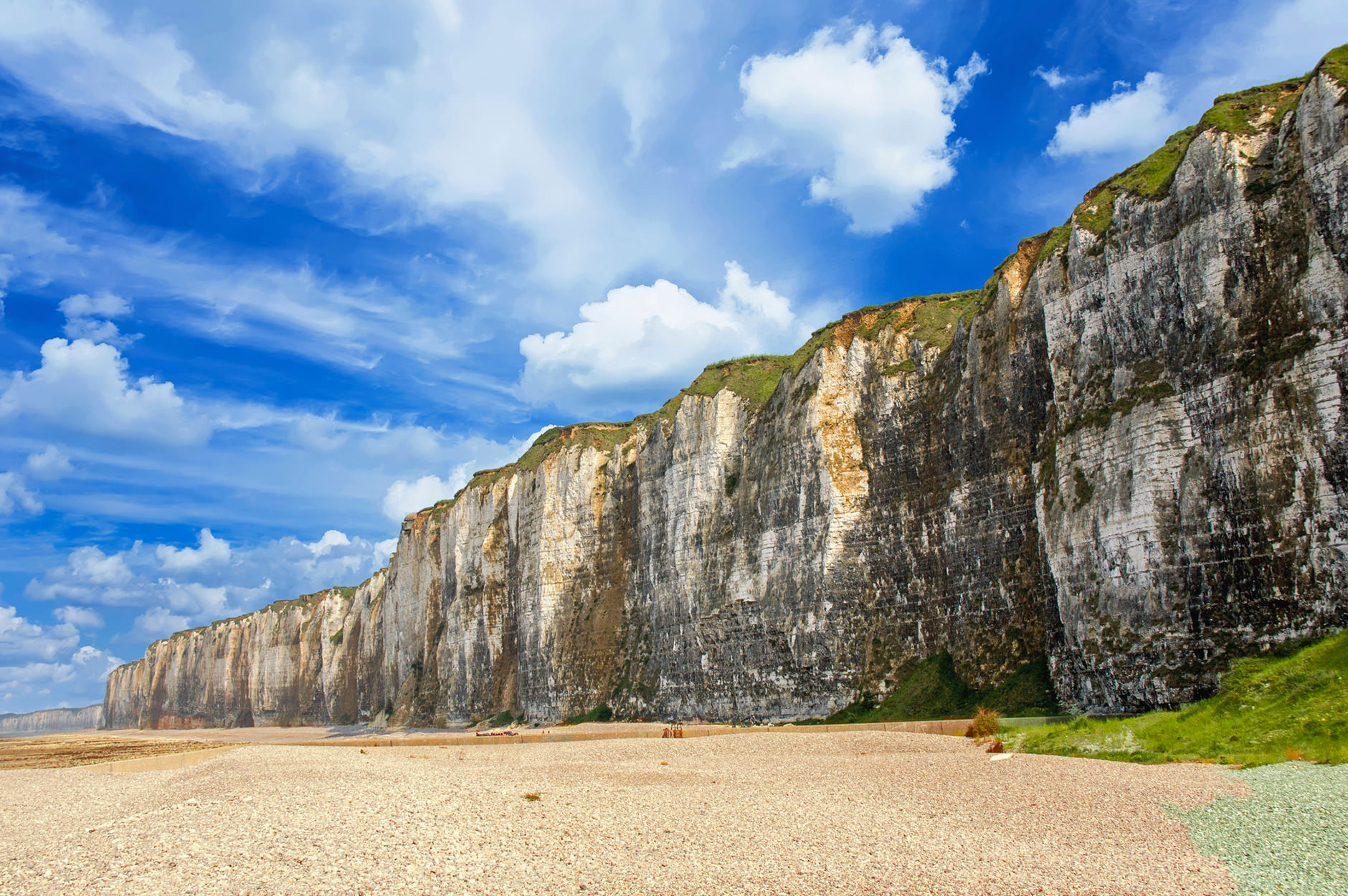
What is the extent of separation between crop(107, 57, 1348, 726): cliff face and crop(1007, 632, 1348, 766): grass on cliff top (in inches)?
56.2

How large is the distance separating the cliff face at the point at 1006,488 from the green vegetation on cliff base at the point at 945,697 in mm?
443

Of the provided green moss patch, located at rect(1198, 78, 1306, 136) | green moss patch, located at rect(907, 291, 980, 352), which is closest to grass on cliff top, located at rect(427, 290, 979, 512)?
green moss patch, located at rect(907, 291, 980, 352)

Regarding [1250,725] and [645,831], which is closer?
[645,831]

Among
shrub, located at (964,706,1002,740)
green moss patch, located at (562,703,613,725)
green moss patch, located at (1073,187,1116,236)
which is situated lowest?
green moss patch, located at (562,703,613,725)

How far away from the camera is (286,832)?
10008 millimetres

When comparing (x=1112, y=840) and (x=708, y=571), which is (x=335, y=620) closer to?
(x=708, y=571)

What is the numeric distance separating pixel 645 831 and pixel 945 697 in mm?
18392

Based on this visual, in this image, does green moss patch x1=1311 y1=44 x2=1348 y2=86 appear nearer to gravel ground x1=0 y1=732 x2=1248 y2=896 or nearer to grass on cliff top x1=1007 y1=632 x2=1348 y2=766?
grass on cliff top x1=1007 y1=632 x2=1348 y2=766

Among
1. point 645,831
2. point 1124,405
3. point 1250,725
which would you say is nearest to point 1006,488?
point 1124,405

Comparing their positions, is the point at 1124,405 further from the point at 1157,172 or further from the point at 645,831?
the point at 645,831

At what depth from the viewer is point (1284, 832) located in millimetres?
8430

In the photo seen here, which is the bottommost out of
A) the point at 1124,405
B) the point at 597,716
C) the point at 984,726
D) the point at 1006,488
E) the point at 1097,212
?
the point at 597,716

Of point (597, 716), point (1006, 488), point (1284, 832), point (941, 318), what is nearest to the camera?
point (1284, 832)

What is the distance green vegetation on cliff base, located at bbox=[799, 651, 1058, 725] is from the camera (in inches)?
928
